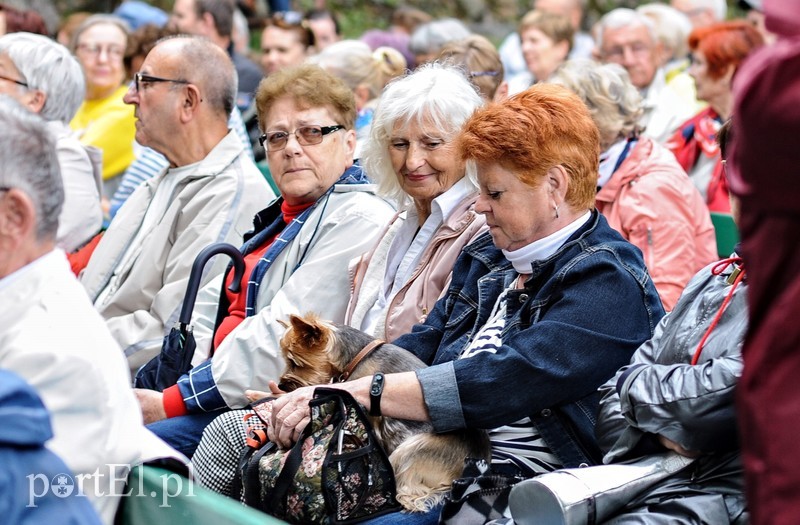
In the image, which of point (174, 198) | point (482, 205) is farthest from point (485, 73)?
point (482, 205)

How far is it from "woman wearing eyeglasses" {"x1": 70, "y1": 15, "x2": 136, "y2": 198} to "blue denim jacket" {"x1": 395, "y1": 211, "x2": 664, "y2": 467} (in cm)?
447

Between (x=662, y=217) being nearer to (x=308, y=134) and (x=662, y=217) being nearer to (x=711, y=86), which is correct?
(x=308, y=134)

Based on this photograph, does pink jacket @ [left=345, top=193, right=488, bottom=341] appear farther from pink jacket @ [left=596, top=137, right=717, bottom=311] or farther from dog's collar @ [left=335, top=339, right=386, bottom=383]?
pink jacket @ [left=596, top=137, right=717, bottom=311]

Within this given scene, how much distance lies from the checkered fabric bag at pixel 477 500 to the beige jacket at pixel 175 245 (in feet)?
6.40

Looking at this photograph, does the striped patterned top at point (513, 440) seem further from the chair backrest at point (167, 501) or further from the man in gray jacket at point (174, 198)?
the man in gray jacket at point (174, 198)

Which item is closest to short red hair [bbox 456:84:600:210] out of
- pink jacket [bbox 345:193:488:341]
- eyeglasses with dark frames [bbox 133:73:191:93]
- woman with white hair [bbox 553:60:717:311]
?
pink jacket [bbox 345:193:488:341]

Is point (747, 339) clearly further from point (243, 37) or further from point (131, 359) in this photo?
point (243, 37)

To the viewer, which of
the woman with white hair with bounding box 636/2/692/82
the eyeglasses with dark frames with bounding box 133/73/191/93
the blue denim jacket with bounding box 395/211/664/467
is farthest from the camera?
the woman with white hair with bounding box 636/2/692/82

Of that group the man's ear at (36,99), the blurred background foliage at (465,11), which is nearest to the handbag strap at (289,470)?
the man's ear at (36,99)

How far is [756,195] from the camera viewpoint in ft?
4.80

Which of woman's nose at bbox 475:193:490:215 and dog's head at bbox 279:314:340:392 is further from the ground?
woman's nose at bbox 475:193:490:215

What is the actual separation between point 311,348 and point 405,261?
27.2 inches

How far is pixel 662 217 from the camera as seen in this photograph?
458 centimetres

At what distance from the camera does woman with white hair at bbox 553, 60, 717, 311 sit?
4.53 metres
